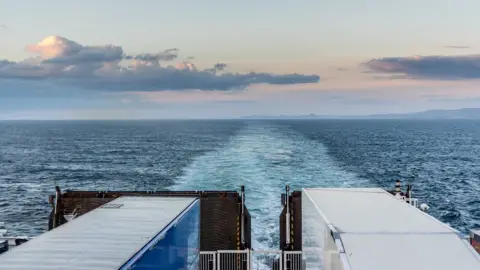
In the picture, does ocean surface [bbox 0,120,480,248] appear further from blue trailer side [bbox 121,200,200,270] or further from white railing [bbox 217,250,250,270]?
blue trailer side [bbox 121,200,200,270]

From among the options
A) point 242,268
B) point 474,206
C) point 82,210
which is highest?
point 82,210

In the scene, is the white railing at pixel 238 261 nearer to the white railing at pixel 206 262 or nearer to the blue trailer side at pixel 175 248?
the white railing at pixel 206 262

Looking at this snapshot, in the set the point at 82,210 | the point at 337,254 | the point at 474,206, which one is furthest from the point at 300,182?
the point at 337,254

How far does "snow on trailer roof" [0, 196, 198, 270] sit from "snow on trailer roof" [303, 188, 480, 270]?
3.52m

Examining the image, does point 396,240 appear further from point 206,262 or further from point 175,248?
point 206,262

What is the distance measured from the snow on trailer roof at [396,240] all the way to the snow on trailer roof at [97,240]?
3.52 metres

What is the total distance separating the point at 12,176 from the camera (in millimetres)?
63500

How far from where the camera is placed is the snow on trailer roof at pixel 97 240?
7.00 m

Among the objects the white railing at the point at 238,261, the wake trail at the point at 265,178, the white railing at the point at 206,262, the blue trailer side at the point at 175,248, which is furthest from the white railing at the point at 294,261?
the wake trail at the point at 265,178

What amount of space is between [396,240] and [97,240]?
521cm

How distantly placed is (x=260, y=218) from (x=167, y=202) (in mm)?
17370

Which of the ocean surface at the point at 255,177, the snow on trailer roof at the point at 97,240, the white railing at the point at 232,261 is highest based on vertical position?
the snow on trailer roof at the point at 97,240

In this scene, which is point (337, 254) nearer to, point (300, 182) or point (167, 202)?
point (167, 202)

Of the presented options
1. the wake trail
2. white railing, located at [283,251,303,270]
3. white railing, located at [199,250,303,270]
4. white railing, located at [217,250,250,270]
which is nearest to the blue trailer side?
white railing, located at [199,250,303,270]
